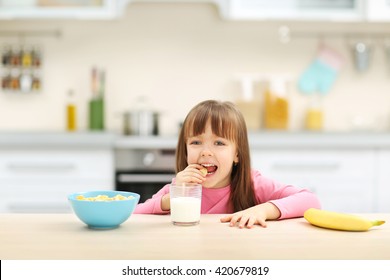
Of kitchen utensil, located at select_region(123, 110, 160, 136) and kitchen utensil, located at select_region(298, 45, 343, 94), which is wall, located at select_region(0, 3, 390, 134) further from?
kitchen utensil, located at select_region(123, 110, 160, 136)

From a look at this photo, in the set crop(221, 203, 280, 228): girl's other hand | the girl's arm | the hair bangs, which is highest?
the hair bangs

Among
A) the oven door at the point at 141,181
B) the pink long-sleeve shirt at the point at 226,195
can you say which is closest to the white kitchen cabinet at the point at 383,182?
the oven door at the point at 141,181

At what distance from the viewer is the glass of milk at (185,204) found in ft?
4.25

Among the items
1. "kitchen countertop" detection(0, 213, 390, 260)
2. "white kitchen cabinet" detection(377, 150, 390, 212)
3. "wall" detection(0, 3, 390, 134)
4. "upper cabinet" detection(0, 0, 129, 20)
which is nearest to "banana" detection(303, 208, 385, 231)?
"kitchen countertop" detection(0, 213, 390, 260)

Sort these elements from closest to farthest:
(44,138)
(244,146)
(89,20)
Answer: (244,146)
(44,138)
(89,20)

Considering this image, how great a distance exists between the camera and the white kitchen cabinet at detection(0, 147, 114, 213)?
303 cm

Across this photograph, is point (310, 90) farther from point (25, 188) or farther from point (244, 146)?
point (244, 146)

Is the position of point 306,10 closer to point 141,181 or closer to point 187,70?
point 187,70

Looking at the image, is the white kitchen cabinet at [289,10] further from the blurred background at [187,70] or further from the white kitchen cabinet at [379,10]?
the blurred background at [187,70]

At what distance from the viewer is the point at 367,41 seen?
3.76m

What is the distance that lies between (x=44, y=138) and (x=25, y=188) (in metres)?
0.28

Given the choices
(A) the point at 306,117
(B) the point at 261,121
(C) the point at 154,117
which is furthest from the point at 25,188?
(A) the point at 306,117

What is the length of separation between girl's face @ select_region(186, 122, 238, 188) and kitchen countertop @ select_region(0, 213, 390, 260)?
255 mm

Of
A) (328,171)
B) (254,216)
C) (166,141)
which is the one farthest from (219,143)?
(328,171)
